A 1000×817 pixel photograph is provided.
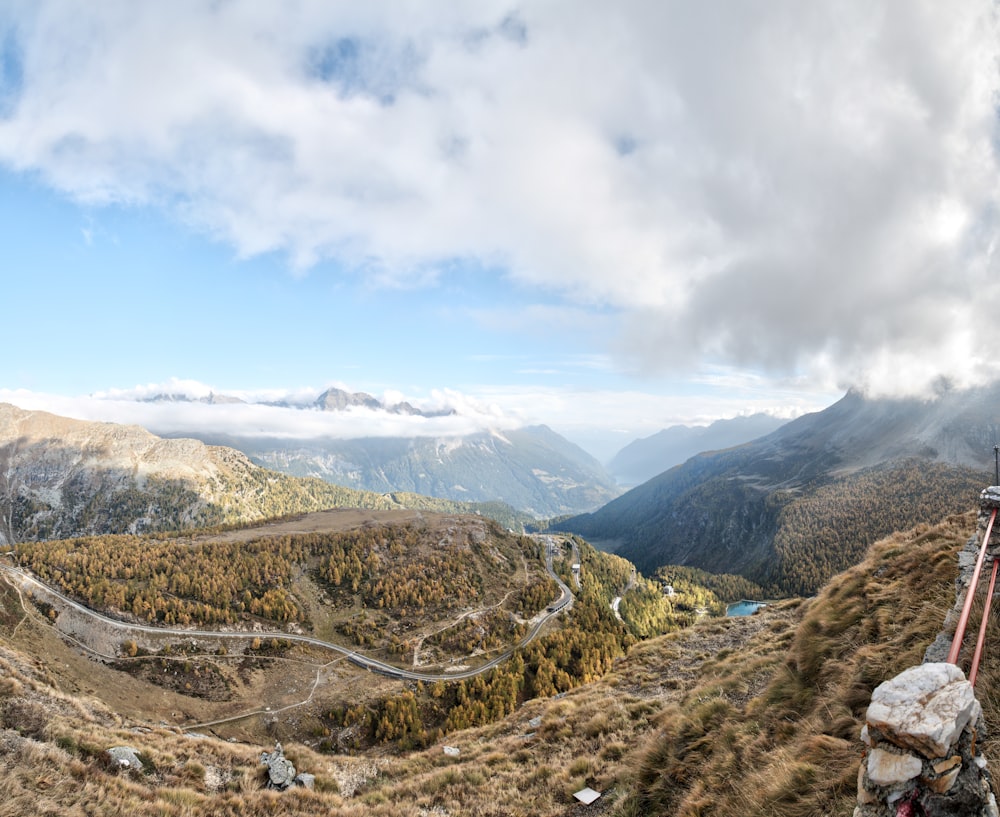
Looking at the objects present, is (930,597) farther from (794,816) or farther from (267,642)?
(267,642)

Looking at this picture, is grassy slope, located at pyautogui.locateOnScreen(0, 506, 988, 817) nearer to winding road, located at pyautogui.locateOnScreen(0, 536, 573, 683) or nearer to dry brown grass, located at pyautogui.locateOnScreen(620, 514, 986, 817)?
dry brown grass, located at pyautogui.locateOnScreen(620, 514, 986, 817)

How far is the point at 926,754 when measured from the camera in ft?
16.4

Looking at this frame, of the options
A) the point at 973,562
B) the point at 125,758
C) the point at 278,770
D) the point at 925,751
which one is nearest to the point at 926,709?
the point at 925,751

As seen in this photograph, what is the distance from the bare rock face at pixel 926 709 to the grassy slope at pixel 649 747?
249 centimetres

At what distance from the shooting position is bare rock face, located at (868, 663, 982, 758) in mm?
4910

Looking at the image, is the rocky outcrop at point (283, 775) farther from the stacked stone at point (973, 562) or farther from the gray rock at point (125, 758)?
the stacked stone at point (973, 562)

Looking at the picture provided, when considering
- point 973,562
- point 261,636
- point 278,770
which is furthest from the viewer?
point 261,636

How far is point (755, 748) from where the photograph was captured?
1137cm

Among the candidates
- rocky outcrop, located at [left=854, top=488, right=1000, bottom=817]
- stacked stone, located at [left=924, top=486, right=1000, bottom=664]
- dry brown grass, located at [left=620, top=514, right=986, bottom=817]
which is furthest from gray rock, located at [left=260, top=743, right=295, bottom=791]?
stacked stone, located at [left=924, top=486, right=1000, bottom=664]

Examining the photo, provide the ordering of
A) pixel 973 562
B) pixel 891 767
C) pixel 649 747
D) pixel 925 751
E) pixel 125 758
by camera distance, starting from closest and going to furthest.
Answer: pixel 925 751, pixel 891 767, pixel 973 562, pixel 649 747, pixel 125 758

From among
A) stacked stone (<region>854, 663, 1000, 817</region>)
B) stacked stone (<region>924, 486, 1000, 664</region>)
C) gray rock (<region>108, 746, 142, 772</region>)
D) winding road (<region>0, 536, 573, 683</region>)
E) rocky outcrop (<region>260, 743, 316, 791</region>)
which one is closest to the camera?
stacked stone (<region>854, 663, 1000, 817</region>)

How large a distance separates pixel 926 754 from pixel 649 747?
1162cm

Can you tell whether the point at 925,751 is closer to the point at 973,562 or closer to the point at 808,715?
the point at 808,715

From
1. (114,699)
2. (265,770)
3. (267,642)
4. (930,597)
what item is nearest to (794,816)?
(930,597)
